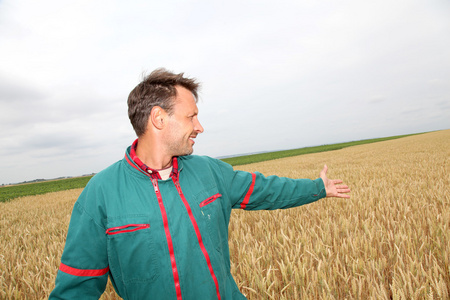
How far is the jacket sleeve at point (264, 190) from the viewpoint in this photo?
1.62m

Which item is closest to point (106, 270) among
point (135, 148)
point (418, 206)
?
point (135, 148)

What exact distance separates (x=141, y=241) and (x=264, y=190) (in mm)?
854

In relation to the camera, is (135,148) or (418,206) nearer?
(135,148)

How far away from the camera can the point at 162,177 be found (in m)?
1.43

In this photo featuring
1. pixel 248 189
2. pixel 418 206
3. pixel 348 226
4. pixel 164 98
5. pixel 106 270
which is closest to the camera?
pixel 106 270

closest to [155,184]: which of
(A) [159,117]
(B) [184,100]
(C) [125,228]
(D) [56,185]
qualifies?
(C) [125,228]

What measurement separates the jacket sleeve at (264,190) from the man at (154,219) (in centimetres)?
16

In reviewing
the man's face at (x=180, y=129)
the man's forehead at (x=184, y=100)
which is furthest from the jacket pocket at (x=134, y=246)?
the man's forehead at (x=184, y=100)

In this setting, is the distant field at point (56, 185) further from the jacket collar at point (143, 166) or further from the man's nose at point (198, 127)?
the man's nose at point (198, 127)

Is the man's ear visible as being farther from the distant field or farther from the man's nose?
the distant field

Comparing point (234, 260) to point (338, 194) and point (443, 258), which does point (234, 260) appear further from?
point (443, 258)

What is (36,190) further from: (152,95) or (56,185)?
(152,95)

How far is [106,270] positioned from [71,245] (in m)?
0.24

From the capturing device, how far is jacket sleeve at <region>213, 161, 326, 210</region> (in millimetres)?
1619
